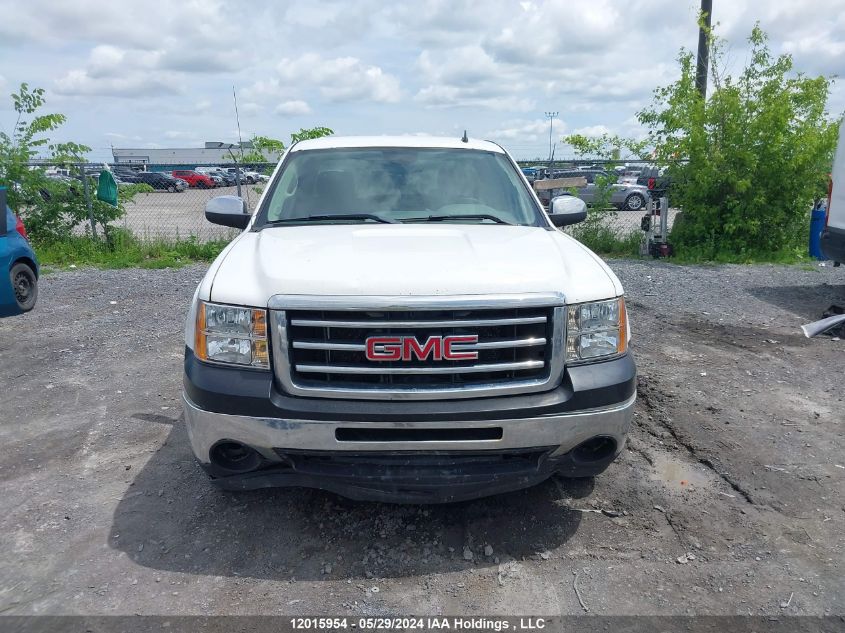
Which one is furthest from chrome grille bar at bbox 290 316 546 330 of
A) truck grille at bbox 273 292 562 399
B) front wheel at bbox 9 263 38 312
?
front wheel at bbox 9 263 38 312

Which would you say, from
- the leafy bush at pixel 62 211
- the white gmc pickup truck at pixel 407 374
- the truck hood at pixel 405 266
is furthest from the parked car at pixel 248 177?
the white gmc pickup truck at pixel 407 374

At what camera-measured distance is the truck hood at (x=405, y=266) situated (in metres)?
2.93

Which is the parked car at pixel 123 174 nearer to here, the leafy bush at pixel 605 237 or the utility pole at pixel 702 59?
the leafy bush at pixel 605 237

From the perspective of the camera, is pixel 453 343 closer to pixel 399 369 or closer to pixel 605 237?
pixel 399 369

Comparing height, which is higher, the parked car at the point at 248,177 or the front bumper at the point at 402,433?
the parked car at the point at 248,177

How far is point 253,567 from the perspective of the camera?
10.0 feet

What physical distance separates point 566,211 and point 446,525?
2.48 m

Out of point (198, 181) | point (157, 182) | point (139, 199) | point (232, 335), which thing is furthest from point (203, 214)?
point (232, 335)

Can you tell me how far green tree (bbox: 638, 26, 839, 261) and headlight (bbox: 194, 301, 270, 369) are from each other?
9747 mm

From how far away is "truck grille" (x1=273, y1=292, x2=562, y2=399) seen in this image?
2885mm

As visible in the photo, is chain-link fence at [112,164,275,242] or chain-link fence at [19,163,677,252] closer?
chain-link fence at [19,163,677,252]

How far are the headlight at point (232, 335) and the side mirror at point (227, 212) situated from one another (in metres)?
1.68

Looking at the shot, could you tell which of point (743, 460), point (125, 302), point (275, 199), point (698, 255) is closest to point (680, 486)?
point (743, 460)

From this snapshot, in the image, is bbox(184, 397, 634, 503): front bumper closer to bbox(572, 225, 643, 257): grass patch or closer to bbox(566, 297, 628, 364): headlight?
bbox(566, 297, 628, 364): headlight
